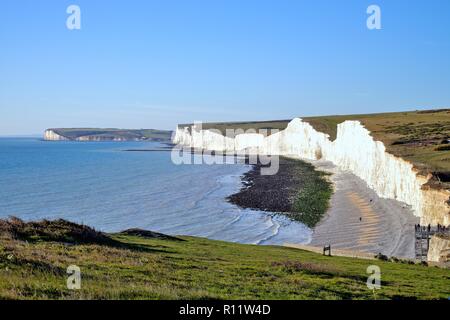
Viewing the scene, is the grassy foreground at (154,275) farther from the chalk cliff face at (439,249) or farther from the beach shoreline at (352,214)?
the beach shoreline at (352,214)

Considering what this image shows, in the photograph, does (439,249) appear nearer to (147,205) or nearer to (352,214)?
(352,214)

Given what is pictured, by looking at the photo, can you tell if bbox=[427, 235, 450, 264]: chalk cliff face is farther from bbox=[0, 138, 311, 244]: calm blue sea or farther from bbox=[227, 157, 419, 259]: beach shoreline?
bbox=[0, 138, 311, 244]: calm blue sea

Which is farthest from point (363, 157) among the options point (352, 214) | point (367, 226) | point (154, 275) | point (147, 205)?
point (154, 275)

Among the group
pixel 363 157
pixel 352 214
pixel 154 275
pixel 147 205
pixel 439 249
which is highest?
pixel 363 157

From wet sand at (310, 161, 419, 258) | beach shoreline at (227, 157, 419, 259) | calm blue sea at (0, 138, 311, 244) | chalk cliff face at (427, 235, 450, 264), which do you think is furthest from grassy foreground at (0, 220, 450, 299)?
calm blue sea at (0, 138, 311, 244)

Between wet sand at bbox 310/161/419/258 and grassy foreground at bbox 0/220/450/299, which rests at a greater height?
grassy foreground at bbox 0/220/450/299
